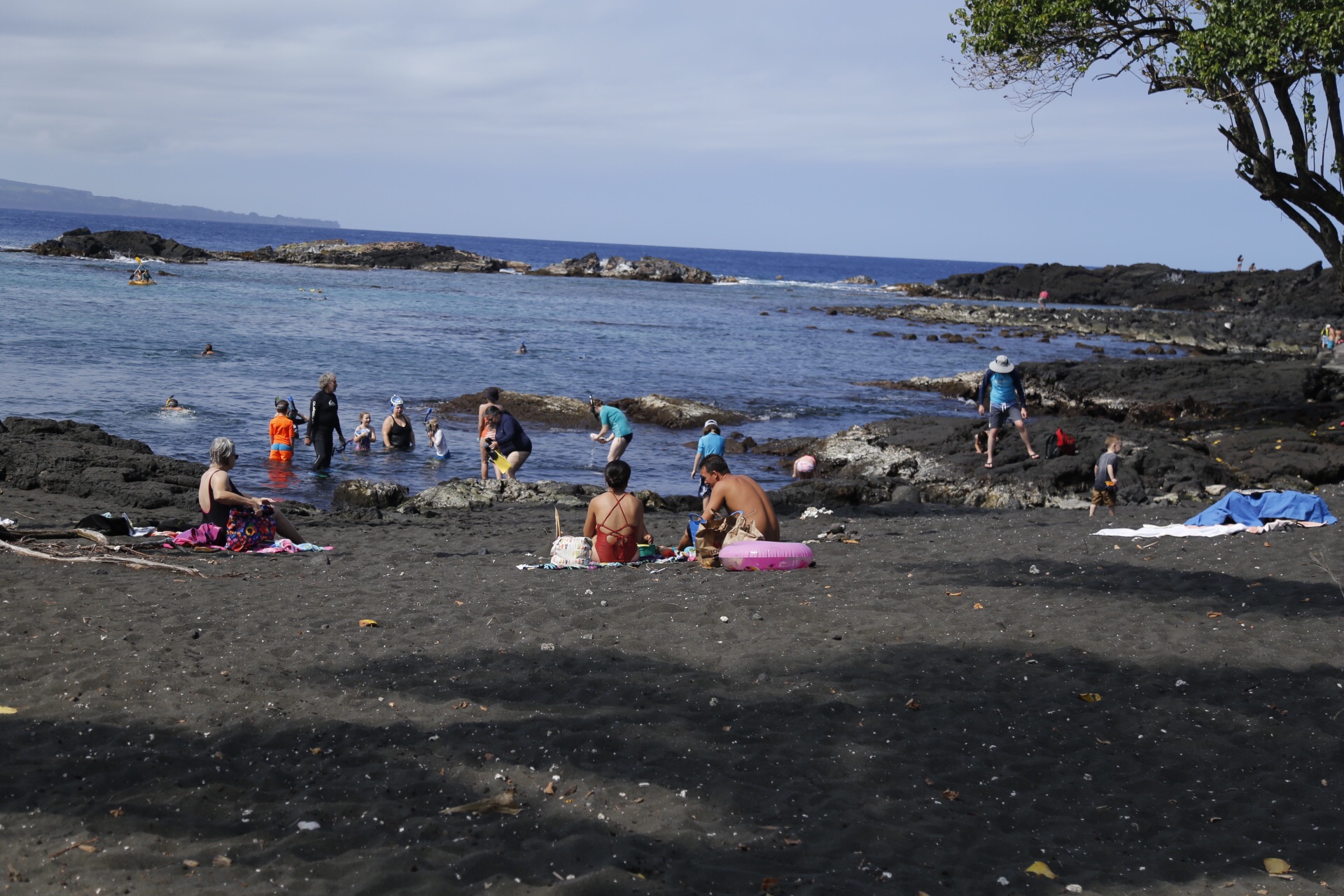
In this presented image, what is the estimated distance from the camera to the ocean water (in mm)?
20125

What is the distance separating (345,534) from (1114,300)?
278 ft

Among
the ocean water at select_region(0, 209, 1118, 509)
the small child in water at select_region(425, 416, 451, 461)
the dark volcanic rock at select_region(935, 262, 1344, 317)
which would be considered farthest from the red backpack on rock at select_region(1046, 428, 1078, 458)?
the dark volcanic rock at select_region(935, 262, 1344, 317)

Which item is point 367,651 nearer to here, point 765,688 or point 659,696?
point 659,696

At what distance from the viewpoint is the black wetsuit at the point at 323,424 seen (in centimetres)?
1697

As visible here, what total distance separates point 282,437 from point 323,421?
0.87 m

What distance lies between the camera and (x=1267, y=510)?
35.8 feet

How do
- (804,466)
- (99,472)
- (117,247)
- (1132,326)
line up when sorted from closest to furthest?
1. (99,472)
2. (804,466)
3. (1132,326)
4. (117,247)

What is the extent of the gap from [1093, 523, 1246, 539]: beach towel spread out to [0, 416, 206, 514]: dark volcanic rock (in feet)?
35.5

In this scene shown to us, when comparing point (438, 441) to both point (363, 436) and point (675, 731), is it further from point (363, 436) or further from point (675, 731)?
point (675, 731)

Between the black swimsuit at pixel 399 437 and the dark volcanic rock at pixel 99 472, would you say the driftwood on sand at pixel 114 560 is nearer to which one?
the dark volcanic rock at pixel 99 472

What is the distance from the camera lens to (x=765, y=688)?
5949mm

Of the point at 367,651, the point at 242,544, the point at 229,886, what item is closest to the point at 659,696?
the point at 367,651

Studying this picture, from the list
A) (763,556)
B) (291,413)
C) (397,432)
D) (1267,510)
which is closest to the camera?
(763,556)

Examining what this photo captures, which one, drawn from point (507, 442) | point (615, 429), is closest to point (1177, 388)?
point (615, 429)
